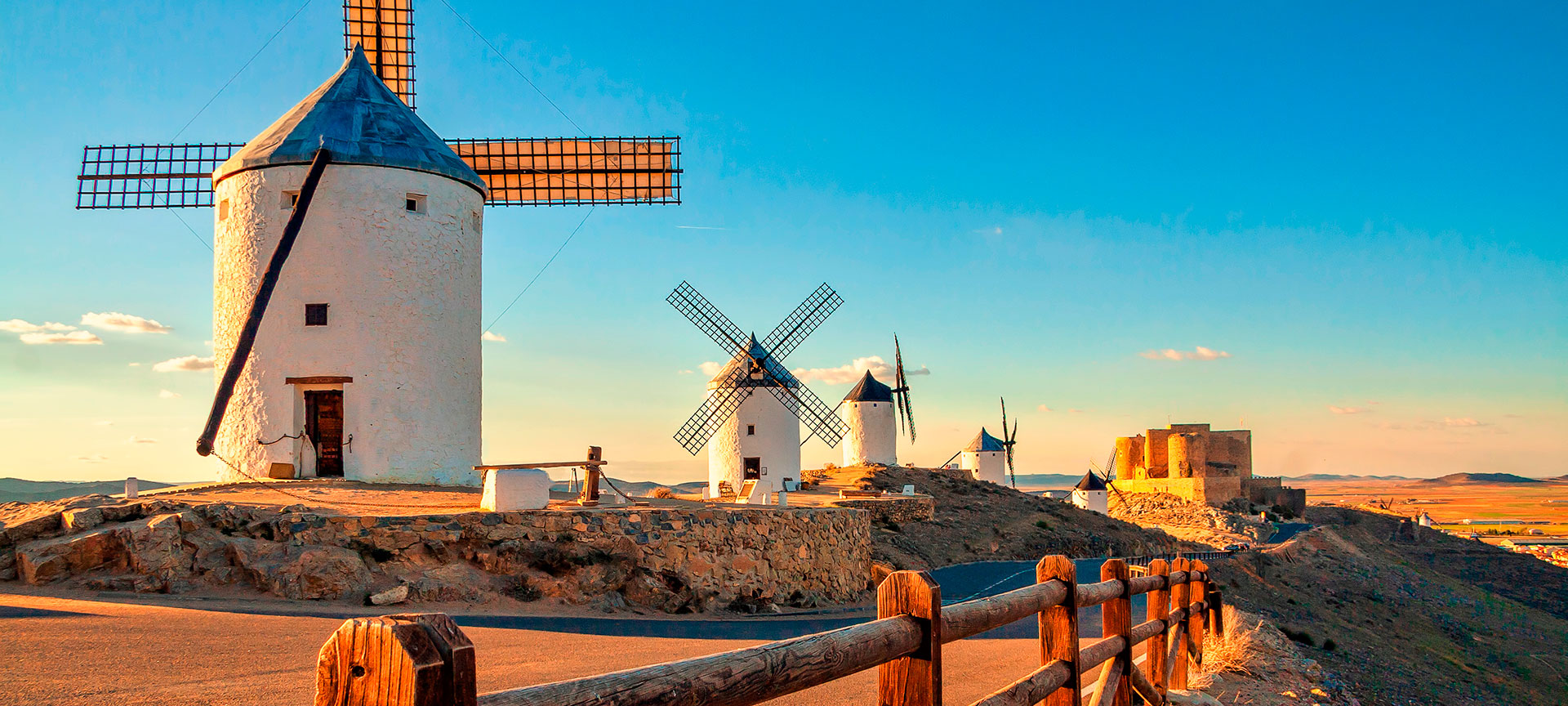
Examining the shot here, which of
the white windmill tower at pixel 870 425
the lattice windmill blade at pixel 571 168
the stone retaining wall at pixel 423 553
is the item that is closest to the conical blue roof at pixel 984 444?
the white windmill tower at pixel 870 425

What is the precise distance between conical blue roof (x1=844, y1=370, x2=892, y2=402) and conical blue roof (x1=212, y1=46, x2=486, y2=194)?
2840 cm

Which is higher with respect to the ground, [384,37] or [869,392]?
[384,37]

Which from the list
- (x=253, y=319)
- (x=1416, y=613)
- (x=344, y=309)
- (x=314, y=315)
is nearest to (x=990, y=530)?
(x=1416, y=613)

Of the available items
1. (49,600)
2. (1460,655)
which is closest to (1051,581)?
(49,600)

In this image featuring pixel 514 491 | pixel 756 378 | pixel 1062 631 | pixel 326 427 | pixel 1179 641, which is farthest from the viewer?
pixel 756 378

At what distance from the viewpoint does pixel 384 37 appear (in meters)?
23.4

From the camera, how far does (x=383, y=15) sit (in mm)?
23547

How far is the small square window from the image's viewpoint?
17.3m

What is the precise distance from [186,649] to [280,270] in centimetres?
1059

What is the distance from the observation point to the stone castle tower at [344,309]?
56.8 feet

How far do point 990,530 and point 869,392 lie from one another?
16427 millimetres

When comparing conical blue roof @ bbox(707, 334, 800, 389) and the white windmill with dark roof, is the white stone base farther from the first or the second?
conical blue roof @ bbox(707, 334, 800, 389)

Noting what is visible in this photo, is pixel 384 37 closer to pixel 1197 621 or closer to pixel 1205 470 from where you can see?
pixel 1197 621

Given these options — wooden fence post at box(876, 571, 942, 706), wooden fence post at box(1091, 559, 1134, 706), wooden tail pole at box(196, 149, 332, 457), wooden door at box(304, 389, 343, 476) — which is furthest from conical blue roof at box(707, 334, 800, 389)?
wooden fence post at box(876, 571, 942, 706)
